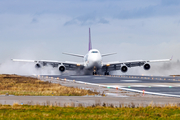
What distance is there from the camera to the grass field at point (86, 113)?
38.7ft

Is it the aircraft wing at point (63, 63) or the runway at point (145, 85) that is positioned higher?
the aircraft wing at point (63, 63)

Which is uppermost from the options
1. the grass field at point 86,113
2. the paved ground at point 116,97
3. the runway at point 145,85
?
the runway at point 145,85

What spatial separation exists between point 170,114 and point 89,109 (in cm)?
330

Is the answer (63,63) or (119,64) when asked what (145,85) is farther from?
(119,64)

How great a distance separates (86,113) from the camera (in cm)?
1267

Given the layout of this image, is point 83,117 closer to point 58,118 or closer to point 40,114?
point 58,118

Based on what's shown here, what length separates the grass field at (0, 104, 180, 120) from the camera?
38.7 ft

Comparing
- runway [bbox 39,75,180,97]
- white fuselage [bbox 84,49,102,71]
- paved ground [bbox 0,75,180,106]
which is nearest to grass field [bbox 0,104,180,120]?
paved ground [bbox 0,75,180,106]

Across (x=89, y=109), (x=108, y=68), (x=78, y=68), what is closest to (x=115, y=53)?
(x=108, y=68)

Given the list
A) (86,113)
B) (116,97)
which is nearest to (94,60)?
(116,97)

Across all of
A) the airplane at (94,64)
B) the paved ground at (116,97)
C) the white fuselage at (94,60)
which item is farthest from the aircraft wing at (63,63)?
the paved ground at (116,97)

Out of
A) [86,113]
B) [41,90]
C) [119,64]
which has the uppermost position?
[119,64]

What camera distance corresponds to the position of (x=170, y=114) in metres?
12.9

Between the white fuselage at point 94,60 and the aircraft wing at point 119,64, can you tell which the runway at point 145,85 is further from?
the aircraft wing at point 119,64
